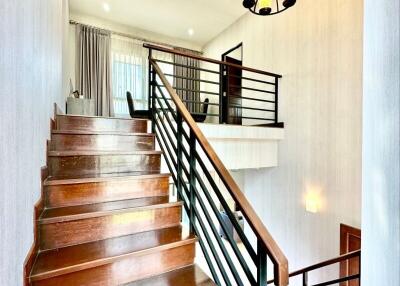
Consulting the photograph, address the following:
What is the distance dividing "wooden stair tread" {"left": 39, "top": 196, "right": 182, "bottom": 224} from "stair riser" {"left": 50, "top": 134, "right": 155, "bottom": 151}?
70 cm

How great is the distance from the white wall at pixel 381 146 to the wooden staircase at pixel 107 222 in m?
0.91

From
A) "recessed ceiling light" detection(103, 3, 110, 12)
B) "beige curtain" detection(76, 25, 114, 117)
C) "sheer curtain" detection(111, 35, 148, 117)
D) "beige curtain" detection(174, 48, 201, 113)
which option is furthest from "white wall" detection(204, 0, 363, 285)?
"beige curtain" detection(76, 25, 114, 117)

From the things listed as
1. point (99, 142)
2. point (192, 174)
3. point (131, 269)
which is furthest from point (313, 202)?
point (99, 142)

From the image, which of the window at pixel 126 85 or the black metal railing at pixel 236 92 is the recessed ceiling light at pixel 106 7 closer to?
the window at pixel 126 85

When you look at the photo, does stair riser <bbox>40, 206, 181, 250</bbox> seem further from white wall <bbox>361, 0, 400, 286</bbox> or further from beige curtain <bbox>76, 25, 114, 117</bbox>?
beige curtain <bbox>76, 25, 114, 117</bbox>

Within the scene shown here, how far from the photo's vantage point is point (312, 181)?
342cm

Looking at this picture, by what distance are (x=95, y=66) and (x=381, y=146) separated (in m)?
5.68

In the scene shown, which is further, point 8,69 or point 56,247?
point 56,247

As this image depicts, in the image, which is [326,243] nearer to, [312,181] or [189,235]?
[312,181]

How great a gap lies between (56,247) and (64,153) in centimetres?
77

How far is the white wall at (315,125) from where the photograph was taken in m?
2.91

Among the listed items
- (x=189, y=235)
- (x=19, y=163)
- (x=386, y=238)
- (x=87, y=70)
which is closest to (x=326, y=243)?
(x=189, y=235)

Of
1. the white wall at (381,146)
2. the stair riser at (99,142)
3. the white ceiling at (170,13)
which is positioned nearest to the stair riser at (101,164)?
the stair riser at (99,142)

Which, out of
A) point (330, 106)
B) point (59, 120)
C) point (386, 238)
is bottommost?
point (386, 238)
